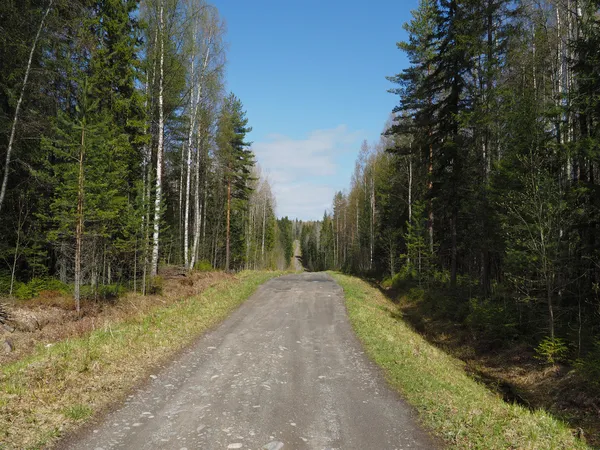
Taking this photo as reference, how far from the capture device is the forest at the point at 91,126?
13.4m

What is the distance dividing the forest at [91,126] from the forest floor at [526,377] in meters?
14.2

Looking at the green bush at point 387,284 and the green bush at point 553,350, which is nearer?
the green bush at point 553,350

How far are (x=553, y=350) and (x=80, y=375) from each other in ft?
38.9

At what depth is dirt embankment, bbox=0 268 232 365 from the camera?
35.0ft

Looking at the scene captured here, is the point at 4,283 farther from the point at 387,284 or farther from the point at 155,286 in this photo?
the point at 387,284

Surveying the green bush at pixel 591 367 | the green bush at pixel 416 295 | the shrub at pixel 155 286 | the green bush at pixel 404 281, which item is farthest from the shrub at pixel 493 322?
the shrub at pixel 155 286

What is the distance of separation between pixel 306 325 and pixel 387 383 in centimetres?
534

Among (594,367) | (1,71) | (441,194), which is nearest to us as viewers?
(594,367)

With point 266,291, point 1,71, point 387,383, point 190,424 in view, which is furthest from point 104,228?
point 387,383

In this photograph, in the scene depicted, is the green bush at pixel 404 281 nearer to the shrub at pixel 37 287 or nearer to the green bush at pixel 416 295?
the green bush at pixel 416 295

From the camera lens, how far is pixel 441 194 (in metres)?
17.6

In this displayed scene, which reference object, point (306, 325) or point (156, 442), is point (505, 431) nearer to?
point (156, 442)

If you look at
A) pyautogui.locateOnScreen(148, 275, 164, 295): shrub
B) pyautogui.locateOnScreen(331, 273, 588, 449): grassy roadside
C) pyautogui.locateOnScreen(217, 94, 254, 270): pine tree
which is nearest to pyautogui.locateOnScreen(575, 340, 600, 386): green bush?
pyautogui.locateOnScreen(331, 273, 588, 449): grassy roadside

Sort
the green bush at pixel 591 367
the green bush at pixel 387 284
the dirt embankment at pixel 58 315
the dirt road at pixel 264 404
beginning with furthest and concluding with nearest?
the green bush at pixel 387 284 → the dirt embankment at pixel 58 315 → the green bush at pixel 591 367 → the dirt road at pixel 264 404
